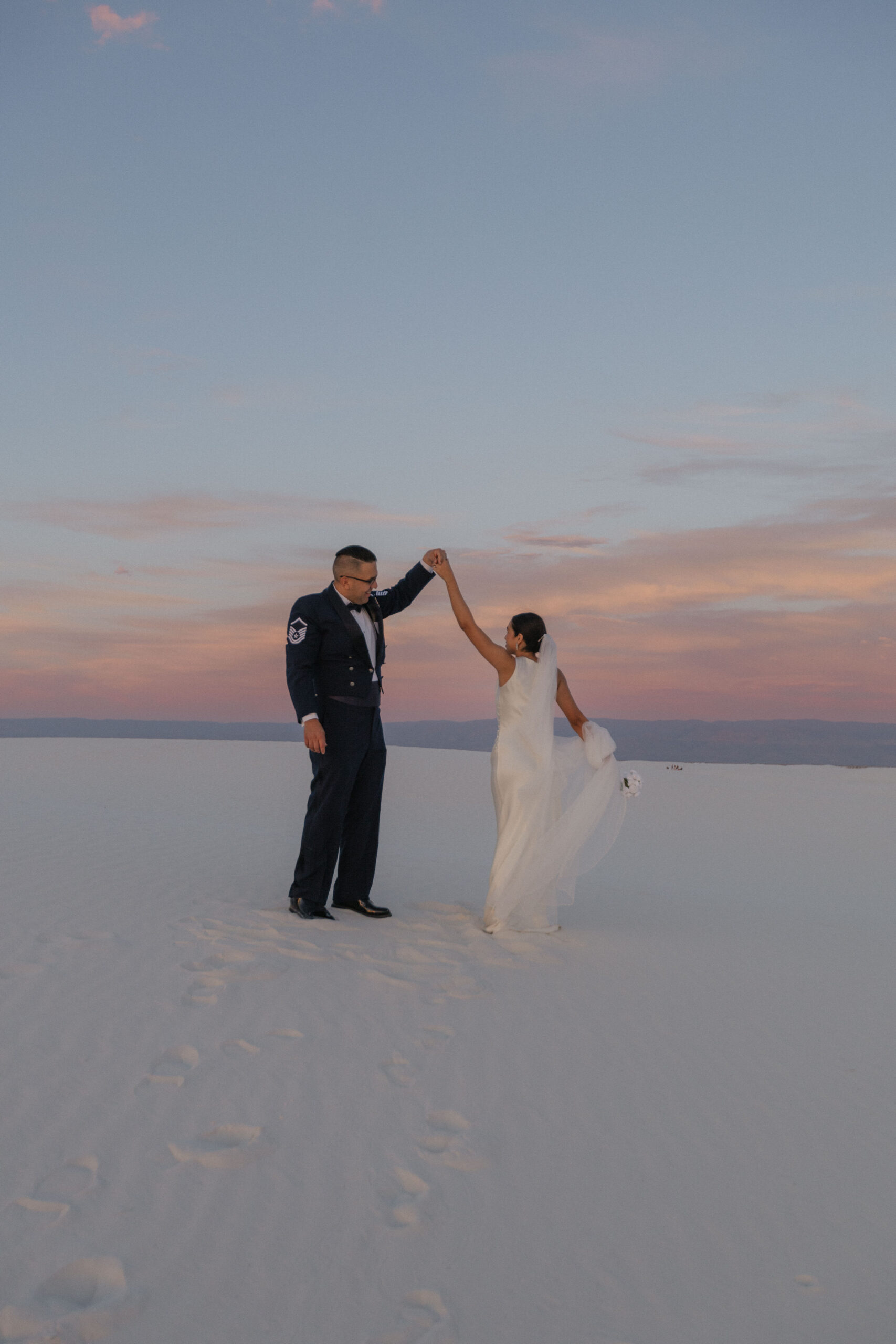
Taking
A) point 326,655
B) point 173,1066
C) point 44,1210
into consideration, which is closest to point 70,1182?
point 44,1210

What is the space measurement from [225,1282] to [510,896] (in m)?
3.31

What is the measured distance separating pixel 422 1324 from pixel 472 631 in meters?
3.68

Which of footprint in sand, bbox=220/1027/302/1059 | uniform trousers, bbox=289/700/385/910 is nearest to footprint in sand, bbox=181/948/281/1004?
footprint in sand, bbox=220/1027/302/1059

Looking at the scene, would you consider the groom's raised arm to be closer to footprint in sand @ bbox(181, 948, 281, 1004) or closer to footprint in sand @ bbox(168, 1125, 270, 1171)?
footprint in sand @ bbox(181, 948, 281, 1004)

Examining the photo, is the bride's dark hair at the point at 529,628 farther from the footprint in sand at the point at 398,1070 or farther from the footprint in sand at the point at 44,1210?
the footprint in sand at the point at 44,1210

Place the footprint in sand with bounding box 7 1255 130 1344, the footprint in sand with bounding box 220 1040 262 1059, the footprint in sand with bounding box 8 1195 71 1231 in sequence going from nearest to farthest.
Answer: the footprint in sand with bounding box 7 1255 130 1344 < the footprint in sand with bounding box 8 1195 71 1231 < the footprint in sand with bounding box 220 1040 262 1059

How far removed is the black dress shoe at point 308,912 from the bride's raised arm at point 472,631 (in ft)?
5.59

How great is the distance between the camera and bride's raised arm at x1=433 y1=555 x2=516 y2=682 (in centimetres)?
536

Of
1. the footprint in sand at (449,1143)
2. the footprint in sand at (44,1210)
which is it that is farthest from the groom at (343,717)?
the footprint in sand at (44,1210)

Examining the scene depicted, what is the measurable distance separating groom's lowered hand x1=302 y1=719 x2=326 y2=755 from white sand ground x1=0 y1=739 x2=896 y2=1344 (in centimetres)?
99

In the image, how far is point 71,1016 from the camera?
12.1ft

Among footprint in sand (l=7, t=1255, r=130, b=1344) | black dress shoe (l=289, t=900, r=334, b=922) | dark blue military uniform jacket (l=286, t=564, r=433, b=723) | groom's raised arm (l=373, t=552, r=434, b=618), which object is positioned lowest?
footprint in sand (l=7, t=1255, r=130, b=1344)

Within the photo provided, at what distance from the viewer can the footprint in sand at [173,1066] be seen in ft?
10.2

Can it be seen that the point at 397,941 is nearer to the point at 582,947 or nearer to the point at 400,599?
the point at 582,947
